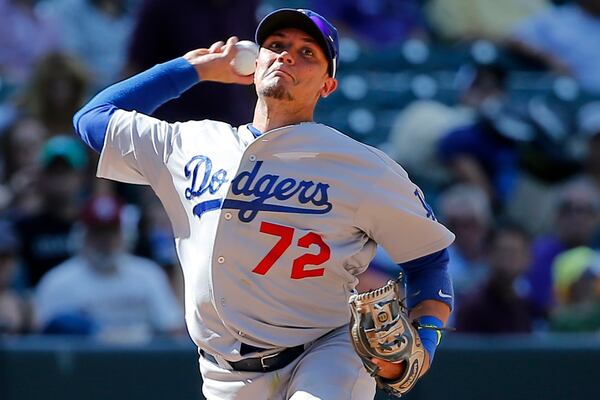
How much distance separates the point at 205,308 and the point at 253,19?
3.76 m

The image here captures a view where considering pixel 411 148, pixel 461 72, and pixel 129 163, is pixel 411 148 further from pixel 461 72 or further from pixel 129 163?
pixel 129 163

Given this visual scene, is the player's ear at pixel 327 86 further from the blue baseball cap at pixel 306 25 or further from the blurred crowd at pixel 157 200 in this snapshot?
the blurred crowd at pixel 157 200

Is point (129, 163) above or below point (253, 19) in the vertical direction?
above

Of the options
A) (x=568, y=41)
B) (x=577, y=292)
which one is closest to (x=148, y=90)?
(x=577, y=292)

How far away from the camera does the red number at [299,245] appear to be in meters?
3.89

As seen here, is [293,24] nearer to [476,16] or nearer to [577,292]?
[577,292]

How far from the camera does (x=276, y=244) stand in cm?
390

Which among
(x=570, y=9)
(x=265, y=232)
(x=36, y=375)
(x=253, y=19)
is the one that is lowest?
(x=36, y=375)

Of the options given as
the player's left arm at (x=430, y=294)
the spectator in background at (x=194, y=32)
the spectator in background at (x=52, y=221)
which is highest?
the player's left arm at (x=430, y=294)

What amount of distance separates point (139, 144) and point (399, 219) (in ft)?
2.78

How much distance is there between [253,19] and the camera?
24.6ft

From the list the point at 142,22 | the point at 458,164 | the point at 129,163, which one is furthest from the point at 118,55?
the point at 129,163

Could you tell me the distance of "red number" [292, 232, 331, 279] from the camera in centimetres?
389

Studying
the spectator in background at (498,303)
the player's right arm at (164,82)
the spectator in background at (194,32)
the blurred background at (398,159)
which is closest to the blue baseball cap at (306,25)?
the player's right arm at (164,82)
